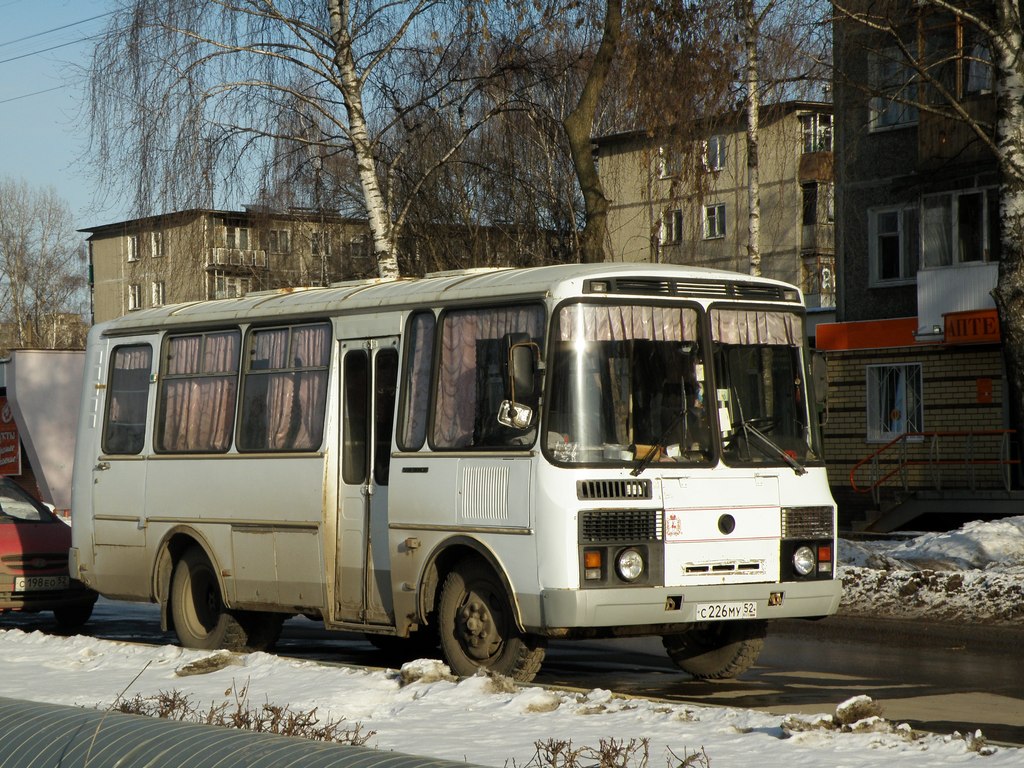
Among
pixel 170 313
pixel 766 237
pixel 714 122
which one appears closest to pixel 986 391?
pixel 714 122

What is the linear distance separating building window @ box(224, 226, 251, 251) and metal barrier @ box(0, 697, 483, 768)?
57.3 ft

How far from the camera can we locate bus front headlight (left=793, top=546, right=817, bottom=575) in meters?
11.2

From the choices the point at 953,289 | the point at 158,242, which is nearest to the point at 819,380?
the point at 158,242

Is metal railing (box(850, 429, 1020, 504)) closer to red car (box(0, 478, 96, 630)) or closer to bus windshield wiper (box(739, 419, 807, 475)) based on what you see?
red car (box(0, 478, 96, 630))

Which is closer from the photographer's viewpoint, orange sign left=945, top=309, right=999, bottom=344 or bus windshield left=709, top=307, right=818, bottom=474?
bus windshield left=709, top=307, right=818, bottom=474

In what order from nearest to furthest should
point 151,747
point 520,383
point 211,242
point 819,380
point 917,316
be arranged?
1. point 151,747
2. point 520,383
3. point 819,380
4. point 211,242
5. point 917,316

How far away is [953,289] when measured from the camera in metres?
33.2

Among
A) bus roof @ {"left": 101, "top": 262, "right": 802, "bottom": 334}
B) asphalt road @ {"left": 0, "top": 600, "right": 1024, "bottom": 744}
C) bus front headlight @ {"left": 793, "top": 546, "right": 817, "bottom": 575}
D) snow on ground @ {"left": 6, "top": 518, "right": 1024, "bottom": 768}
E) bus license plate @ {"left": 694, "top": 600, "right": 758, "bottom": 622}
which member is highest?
bus roof @ {"left": 101, "top": 262, "right": 802, "bottom": 334}

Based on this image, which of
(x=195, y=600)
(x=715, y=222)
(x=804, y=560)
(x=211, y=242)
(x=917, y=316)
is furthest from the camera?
(x=715, y=222)

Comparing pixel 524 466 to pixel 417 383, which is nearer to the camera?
pixel 524 466

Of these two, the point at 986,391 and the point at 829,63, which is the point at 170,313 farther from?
the point at 986,391

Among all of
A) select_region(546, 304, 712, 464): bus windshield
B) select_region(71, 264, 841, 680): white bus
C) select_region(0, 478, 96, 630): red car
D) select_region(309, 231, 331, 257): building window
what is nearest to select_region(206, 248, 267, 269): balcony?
select_region(309, 231, 331, 257): building window

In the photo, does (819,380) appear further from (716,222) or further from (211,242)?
(716,222)

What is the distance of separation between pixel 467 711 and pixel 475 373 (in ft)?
9.52
